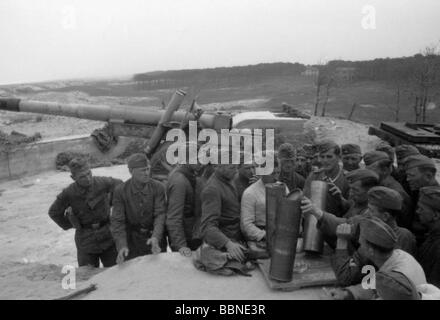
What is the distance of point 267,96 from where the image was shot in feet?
102

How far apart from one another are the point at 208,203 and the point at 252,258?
0.63 metres

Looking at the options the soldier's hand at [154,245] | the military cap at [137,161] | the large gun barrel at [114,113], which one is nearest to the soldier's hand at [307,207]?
the soldier's hand at [154,245]

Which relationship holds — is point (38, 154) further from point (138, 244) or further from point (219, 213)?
point (219, 213)

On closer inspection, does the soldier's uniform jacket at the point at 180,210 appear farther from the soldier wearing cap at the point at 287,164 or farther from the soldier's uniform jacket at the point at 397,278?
the soldier's uniform jacket at the point at 397,278

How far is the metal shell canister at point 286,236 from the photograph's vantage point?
3.23 metres

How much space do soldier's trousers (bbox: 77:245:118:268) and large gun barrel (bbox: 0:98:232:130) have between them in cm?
326

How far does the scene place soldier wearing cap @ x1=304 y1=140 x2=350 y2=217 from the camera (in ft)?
12.9

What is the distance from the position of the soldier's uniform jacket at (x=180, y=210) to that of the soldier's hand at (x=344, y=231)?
153 cm

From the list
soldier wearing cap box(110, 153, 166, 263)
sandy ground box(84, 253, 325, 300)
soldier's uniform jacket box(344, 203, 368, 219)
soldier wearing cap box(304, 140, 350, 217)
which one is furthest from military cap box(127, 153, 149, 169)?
soldier's uniform jacket box(344, 203, 368, 219)

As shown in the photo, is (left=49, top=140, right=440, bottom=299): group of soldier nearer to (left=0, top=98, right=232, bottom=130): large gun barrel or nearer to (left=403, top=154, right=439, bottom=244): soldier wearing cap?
(left=403, top=154, right=439, bottom=244): soldier wearing cap

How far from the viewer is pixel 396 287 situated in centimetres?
221

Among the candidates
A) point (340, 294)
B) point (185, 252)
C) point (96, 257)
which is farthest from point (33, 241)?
point (340, 294)
